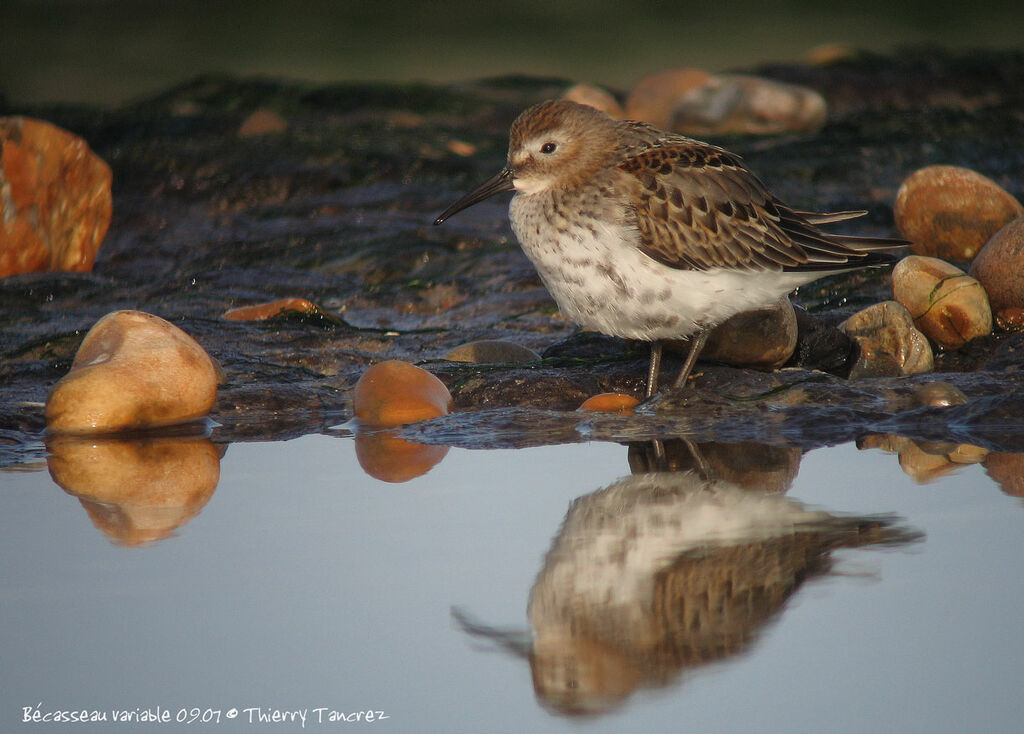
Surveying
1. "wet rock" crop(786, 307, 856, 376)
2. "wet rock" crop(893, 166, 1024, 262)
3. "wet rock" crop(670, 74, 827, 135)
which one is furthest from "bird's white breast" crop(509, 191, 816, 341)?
"wet rock" crop(670, 74, 827, 135)

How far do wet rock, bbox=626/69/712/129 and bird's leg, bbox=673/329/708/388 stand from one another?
8387mm

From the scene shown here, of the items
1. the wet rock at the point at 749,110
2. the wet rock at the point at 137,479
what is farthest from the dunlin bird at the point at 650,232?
the wet rock at the point at 749,110

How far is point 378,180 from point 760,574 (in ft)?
30.2

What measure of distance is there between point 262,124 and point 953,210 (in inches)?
319

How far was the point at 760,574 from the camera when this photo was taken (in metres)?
3.41

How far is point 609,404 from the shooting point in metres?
5.75

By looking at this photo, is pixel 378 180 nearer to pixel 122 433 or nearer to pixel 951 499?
pixel 122 433

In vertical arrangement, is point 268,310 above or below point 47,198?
below

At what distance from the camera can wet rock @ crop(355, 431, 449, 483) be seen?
4758mm

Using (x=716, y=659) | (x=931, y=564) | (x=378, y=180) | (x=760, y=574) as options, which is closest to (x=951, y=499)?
(x=931, y=564)

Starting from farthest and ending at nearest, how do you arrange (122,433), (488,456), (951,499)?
1. (122,433)
2. (488,456)
3. (951,499)

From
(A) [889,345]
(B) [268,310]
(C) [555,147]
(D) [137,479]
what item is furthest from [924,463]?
(B) [268,310]

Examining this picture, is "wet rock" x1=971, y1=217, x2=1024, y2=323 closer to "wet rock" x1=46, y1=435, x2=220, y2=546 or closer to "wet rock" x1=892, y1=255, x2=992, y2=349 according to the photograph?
"wet rock" x1=892, y1=255, x2=992, y2=349

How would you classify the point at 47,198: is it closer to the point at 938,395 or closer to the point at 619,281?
the point at 619,281
